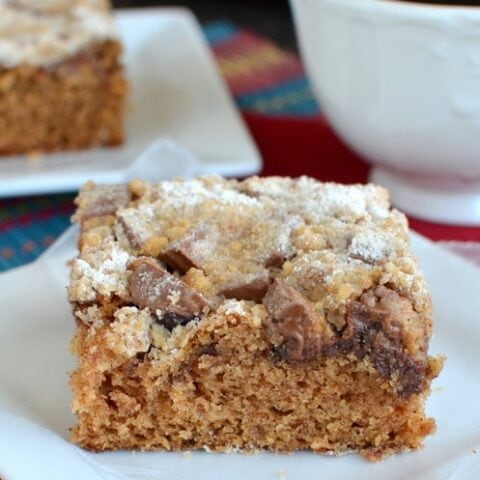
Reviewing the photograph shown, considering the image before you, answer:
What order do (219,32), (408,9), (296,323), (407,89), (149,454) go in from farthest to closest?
(219,32), (407,89), (408,9), (149,454), (296,323)

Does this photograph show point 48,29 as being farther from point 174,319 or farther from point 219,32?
point 174,319

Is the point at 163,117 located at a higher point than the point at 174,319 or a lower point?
lower

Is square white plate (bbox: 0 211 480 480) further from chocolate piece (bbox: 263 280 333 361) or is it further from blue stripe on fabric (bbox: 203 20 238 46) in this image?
blue stripe on fabric (bbox: 203 20 238 46)

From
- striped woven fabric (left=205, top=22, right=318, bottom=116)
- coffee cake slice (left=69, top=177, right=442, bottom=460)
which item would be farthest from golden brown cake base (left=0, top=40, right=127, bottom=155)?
coffee cake slice (left=69, top=177, right=442, bottom=460)

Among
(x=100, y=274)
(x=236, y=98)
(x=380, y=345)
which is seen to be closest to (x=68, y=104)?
(x=236, y=98)

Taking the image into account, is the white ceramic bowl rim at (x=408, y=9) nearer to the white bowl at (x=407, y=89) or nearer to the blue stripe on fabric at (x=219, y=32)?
the white bowl at (x=407, y=89)

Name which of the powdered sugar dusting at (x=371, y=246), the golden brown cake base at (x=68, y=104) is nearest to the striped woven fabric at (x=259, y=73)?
the golden brown cake base at (x=68, y=104)
